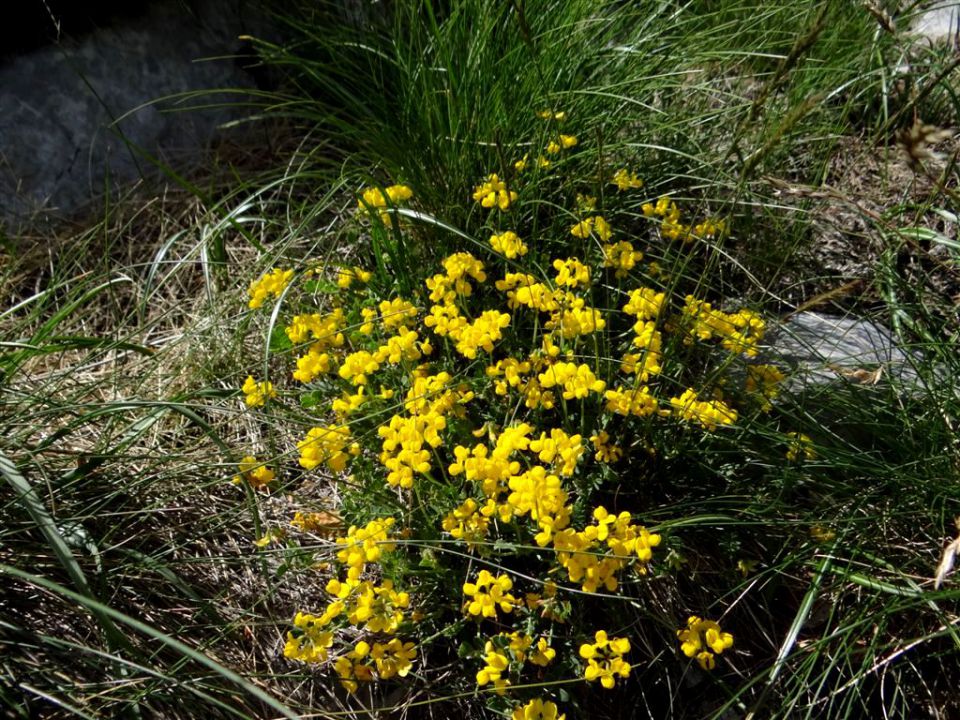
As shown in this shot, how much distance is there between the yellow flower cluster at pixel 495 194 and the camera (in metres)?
2.21

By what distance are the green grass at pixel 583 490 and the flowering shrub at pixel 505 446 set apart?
0.14 feet

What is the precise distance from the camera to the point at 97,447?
2.14 metres

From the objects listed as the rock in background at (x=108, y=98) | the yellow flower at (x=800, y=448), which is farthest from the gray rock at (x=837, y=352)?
the rock in background at (x=108, y=98)

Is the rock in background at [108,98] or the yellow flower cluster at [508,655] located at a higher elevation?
the rock in background at [108,98]

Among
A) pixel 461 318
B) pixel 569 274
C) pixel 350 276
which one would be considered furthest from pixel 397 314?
pixel 569 274

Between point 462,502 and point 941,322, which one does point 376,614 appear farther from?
point 941,322

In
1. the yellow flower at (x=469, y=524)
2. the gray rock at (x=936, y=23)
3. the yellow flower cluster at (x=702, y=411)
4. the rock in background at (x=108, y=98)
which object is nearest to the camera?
the yellow flower at (x=469, y=524)

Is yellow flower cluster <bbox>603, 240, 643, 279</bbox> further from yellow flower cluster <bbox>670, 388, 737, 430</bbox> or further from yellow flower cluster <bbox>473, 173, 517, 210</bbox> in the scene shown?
yellow flower cluster <bbox>670, 388, 737, 430</bbox>

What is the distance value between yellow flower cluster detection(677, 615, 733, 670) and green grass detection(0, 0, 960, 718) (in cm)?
13

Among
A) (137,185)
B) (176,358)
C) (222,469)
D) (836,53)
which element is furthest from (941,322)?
(137,185)

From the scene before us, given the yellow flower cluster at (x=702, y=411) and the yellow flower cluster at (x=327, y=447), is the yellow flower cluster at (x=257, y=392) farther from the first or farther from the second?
the yellow flower cluster at (x=702, y=411)

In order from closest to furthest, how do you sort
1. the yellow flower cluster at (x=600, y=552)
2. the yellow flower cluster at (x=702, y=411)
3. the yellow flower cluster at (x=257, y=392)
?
the yellow flower cluster at (x=600, y=552) < the yellow flower cluster at (x=702, y=411) < the yellow flower cluster at (x=257, y=392)

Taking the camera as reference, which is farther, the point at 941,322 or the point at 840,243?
the point at 840,243

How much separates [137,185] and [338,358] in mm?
1423
